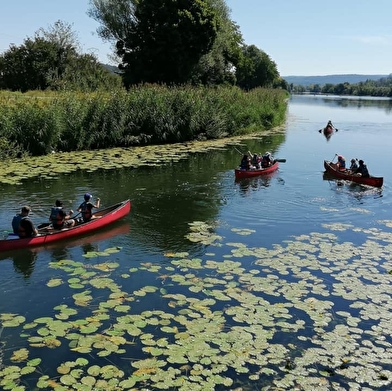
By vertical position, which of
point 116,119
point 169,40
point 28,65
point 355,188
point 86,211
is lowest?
point 355,188

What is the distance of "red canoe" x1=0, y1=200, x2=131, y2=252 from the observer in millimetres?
12164

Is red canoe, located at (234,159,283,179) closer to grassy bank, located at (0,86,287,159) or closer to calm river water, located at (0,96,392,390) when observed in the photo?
calm river water, located at (0,96,392,390)

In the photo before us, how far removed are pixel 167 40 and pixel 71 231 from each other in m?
35.6

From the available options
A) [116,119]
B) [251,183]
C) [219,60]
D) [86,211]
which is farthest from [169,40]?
[86,211]

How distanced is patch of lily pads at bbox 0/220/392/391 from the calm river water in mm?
29

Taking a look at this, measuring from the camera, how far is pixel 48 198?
17.4 m

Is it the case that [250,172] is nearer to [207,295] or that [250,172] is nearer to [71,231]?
[71,231]

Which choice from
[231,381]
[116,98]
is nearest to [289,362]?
[231,381]

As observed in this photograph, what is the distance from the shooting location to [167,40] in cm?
4503

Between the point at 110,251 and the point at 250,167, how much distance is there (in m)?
11.0

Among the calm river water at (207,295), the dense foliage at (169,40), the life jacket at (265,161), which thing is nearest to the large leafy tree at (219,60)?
the dense foliage at (169,40)

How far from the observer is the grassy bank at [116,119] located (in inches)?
963

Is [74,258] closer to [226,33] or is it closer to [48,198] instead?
[48,198]

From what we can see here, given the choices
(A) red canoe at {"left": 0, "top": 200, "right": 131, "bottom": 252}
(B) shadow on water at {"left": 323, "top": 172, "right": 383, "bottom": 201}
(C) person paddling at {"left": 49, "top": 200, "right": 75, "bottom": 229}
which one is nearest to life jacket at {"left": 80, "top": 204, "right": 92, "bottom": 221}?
(A) red canoe at {"left": 0, "top": 200, "right": 131, "bottom": 252}
